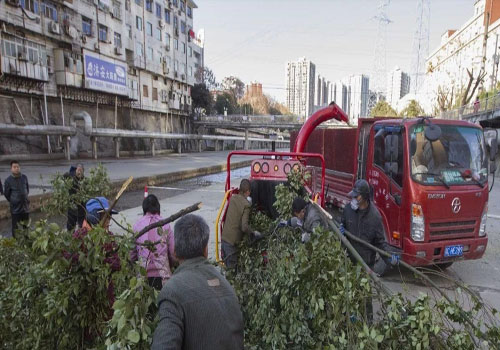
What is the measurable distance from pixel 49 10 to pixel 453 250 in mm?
31019

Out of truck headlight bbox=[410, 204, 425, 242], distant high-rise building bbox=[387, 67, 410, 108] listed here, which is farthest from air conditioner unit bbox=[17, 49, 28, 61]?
distant high-rise building bbox=[387, 67, 410, 108]

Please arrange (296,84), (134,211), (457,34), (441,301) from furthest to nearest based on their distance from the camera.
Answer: (296,84), (457,34), (134,211), (441,301)

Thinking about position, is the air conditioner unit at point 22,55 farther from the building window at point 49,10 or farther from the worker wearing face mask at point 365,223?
the worker wearing face mask at point 365,223

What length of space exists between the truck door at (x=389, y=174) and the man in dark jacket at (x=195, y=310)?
4.42 metres

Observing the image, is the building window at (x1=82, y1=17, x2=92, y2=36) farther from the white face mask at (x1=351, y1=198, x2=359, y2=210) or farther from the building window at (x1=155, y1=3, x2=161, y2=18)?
the white face mask at (x1=351, y1=198, x2=359, y2=210)

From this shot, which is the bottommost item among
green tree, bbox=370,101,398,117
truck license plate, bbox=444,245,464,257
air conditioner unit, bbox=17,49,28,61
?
truck license plate, bbox=444,245,464,257

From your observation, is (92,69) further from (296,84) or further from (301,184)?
(296,84)

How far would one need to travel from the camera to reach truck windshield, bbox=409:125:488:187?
5.17m

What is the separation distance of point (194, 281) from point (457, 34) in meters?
75.2

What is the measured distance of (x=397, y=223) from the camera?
17.4 ft

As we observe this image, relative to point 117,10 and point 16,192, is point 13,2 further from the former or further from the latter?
point 16,192

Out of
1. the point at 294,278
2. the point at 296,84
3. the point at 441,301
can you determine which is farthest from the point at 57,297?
the point at 296,84

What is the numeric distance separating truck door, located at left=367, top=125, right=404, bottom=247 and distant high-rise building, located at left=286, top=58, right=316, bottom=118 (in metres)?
57.4

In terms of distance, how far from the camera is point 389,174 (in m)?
5.57
